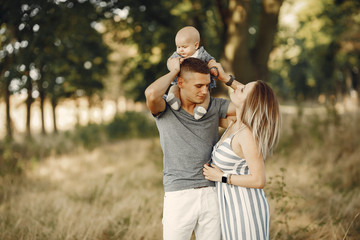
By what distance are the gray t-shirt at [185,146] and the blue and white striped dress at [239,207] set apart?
0.52 feet

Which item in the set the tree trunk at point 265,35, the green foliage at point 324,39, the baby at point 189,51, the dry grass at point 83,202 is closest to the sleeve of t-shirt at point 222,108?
the baby at point 189,51

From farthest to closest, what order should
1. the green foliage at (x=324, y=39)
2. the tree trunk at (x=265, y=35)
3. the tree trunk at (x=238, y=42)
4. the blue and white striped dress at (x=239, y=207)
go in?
the green foliage at (x=324, y=39) → the tree trunk at (x=265, y=35) → the tree trunk at (x=238, y=42) → the blue and white striped dress at (x=239, y=207)

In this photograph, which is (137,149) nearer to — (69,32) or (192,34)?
(69,32)

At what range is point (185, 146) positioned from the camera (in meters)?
2.41

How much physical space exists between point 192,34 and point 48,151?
8.24m

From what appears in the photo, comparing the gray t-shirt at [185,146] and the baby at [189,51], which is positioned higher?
the baby at [189,51]

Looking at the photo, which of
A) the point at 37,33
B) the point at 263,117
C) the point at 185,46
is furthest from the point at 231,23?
the point at 263,117

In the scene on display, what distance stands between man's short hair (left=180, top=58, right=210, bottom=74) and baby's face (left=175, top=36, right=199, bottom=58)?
0.21 metres

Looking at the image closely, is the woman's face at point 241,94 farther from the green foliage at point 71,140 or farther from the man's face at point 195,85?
the green foliage at point 71,140

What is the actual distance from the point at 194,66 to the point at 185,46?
0.33 meters

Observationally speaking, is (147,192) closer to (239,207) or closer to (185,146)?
(185,146)

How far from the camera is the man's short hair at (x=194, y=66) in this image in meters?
2.35

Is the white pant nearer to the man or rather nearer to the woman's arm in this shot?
the man

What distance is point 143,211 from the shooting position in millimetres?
4406
